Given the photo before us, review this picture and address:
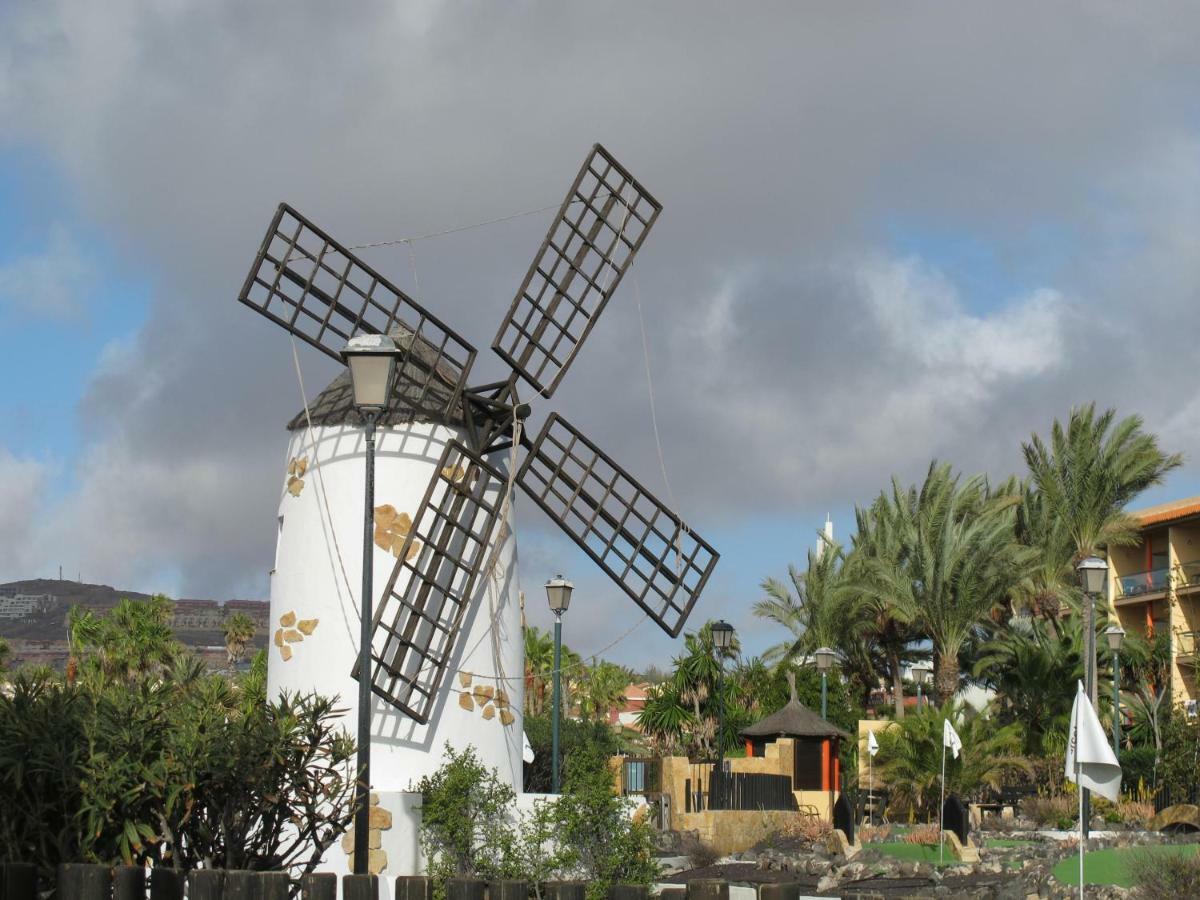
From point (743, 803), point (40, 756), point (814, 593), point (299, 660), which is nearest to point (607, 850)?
point (299, 660)

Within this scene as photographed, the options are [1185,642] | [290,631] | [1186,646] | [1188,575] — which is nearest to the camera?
[290,631]

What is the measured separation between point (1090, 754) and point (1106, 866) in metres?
3.66

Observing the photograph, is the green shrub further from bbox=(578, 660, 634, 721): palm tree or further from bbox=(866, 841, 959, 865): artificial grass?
bbox=(578, 660, 634, 721): palm tree

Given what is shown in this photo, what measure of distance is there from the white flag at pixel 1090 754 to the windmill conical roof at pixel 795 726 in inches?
554

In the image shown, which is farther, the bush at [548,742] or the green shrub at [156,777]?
the bush at [548,742]

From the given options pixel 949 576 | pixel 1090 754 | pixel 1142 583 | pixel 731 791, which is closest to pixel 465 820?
pixel 1090 754

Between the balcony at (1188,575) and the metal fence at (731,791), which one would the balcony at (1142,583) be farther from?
the metal fence at (731,791)

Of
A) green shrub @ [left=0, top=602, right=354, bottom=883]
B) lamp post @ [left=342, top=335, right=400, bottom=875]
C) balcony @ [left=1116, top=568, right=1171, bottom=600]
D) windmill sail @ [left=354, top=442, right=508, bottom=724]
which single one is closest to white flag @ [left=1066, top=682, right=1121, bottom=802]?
windmill sail @ [left=354, top=442, right=508, bottom=724]

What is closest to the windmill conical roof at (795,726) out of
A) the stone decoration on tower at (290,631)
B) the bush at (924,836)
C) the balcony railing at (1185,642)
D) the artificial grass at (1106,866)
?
the bush at (924,836)

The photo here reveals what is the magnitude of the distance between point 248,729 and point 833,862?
36.5 ft

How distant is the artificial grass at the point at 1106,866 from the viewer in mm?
15664

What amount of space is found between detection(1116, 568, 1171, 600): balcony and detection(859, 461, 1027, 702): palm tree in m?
10.3

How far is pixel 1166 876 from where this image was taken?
46.9 ft

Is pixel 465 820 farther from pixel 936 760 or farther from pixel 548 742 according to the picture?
pixel 936 760
